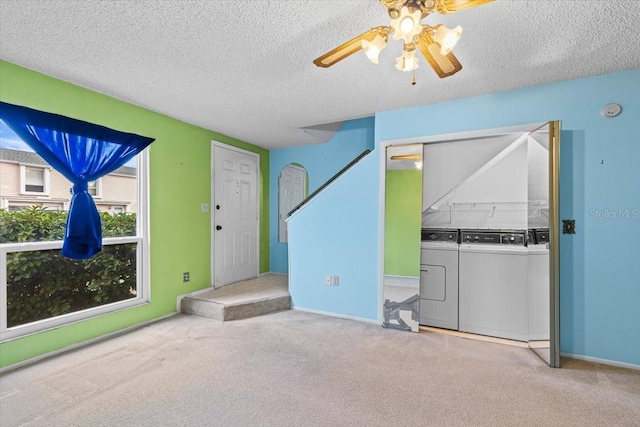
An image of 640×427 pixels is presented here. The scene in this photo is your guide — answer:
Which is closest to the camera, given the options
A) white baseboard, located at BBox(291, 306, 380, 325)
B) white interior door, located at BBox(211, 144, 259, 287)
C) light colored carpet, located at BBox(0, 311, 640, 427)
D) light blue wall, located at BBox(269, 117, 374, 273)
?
light colored carpet, located at BBox(0, 311, 640, 427)

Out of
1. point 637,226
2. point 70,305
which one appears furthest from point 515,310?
point 70,305

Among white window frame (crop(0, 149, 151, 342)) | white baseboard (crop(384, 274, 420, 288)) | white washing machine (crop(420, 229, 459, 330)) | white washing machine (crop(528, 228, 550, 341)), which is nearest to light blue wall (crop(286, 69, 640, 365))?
white washing machine (crop(528, 228, 550, 341))

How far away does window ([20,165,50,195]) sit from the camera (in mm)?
2442

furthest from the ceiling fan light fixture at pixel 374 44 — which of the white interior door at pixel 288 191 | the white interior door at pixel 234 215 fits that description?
the white interior door at pixel 288 191

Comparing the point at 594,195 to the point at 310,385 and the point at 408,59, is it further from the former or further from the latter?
the point at 310,385

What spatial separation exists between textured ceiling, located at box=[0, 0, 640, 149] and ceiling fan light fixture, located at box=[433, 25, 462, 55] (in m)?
0.46

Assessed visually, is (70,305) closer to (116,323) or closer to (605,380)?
(116,323)

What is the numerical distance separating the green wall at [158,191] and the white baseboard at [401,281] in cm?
239

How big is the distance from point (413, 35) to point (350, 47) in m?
0.32

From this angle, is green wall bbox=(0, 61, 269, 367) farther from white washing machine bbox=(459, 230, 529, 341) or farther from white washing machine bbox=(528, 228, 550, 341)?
white washing machine bbox=(528, 228, 550, 341)

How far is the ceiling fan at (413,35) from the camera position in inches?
51.9

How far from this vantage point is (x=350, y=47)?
5.09 ft

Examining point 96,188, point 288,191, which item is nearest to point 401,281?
point 288,191

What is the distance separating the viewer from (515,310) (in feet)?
9.59
